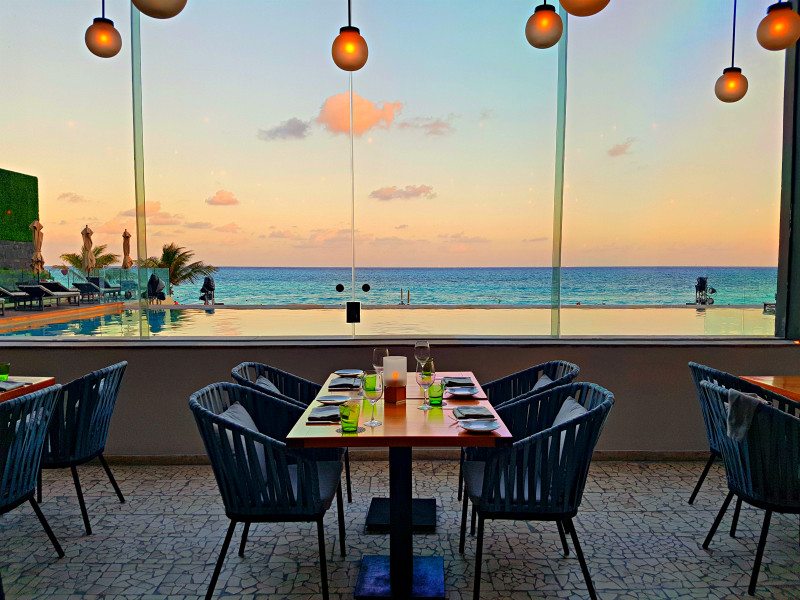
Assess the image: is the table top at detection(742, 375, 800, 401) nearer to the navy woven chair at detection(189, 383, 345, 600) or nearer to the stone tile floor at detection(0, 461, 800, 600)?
the stone tile floor at detection(0, 461, 800, 600)

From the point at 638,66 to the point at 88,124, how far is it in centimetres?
435

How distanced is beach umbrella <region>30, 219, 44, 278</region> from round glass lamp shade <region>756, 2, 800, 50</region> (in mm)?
5107

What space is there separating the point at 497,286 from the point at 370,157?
4.76 ft

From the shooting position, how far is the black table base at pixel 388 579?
7.80 ft

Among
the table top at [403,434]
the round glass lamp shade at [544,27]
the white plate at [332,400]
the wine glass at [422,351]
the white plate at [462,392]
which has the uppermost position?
the round glass lamp shade at [544,27]

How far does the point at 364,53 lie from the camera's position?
3.07 metres

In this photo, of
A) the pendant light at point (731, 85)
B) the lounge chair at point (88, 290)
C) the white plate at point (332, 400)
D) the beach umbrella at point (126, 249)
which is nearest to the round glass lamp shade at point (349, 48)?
the white plate at point (332, 400)

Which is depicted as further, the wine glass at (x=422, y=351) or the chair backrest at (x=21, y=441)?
the wine glass at (x=422, y=351)

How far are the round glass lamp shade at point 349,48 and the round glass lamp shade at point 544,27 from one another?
931mm

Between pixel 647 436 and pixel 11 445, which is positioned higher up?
pixel 11 445

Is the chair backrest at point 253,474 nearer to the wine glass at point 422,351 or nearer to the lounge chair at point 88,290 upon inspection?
the wine glass at point 422,351

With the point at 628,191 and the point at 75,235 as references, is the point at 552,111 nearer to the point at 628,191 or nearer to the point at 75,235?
the point at 628,191

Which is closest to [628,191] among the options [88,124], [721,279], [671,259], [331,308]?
[671,259]

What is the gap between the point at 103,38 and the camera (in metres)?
3.34
